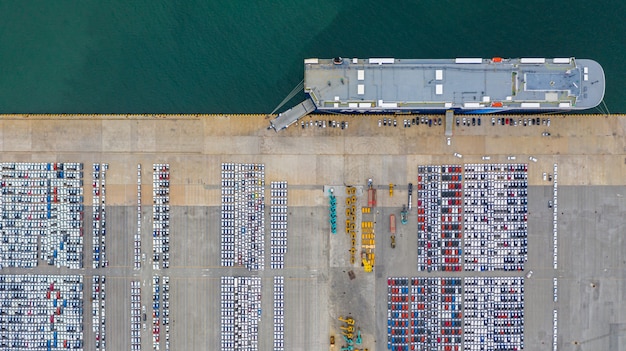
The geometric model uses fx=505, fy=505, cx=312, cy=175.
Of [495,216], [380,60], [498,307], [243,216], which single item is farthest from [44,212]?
[498,307]

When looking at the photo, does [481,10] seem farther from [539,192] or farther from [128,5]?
[128,5]

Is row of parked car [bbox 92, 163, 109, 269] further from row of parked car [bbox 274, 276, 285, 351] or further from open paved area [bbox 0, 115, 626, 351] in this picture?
row of parked car [bbox 274, 276, 285, 351]

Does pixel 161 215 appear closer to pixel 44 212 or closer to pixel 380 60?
pixel 44 212

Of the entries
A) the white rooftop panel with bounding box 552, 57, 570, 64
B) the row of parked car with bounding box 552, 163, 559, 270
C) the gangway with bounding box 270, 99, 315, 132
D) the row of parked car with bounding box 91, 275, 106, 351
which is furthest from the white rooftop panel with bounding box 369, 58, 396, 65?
the row of parked car with bounding box 91, 275, 106, 351

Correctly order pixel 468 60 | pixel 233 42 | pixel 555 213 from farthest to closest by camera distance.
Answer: pixel 233 42, pixel 555 213, pixel 468 60

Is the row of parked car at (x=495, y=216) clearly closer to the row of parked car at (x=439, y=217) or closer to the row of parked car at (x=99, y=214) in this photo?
the row of parked car at (x=439, y=217)

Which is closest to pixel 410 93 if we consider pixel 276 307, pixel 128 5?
pixel 276 307

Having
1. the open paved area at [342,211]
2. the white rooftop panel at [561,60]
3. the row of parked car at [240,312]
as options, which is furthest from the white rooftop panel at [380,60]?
the row of parked car at [240,312]
